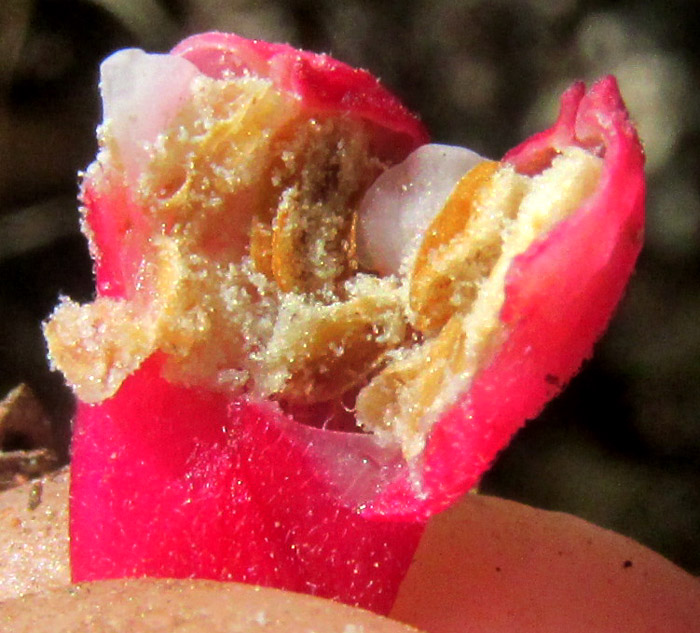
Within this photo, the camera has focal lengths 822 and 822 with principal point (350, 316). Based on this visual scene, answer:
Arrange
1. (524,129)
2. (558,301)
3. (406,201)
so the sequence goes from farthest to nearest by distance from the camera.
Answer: (524,129)
(406,201)
(558,301)

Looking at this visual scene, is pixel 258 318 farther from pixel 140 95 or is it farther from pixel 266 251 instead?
pixel 140 95

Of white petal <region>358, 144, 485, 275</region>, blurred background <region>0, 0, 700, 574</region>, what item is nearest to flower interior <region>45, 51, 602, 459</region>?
white petal <region>358, 144, 485, 275</region>

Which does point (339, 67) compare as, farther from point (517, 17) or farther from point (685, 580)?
point (517, 17)

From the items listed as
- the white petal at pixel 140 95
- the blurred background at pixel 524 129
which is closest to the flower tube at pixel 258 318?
the white petal at pixel 140 95

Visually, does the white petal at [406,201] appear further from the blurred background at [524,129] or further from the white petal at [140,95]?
the blurred background at [524,129]

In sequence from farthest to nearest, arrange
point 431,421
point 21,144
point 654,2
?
point 21,144 → point 654,2 → point 431,421

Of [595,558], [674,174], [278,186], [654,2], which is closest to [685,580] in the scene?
[595,558]

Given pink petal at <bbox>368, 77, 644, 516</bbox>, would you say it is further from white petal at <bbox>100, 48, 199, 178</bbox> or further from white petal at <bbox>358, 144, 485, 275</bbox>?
white petal at <bbox>100, 48, 199, 178</bbox>

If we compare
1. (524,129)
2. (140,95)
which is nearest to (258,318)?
(140,95)
